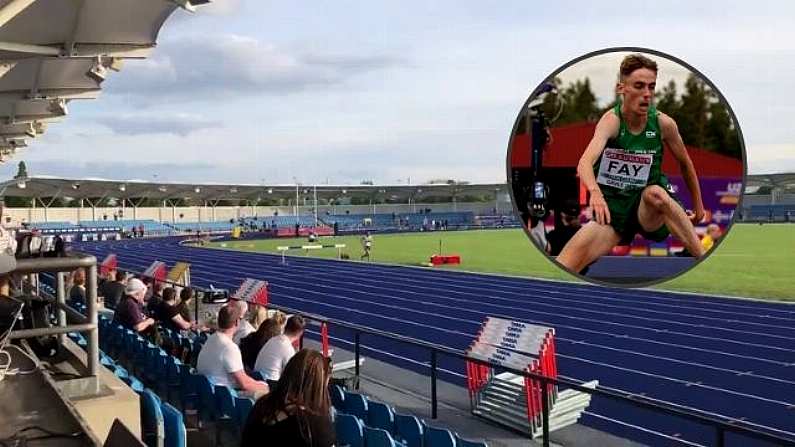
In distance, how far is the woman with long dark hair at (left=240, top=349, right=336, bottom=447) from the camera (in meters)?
3.49

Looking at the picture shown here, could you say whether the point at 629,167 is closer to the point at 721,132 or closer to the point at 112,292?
the point at 721,132

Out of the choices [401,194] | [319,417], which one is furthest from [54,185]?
[319,417]

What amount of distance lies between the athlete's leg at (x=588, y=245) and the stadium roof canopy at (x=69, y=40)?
4.46 meters

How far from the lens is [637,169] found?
2605 millimetres

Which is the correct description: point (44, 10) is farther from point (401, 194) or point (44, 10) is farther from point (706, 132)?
point (401, 194)

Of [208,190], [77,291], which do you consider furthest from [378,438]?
[208,190]

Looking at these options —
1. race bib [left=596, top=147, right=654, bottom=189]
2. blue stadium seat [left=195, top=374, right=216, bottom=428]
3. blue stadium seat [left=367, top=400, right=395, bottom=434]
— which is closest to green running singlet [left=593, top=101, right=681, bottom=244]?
race bib [left=596, top=147, right=654, bottom=189]

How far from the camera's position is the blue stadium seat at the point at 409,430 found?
16.1 ft

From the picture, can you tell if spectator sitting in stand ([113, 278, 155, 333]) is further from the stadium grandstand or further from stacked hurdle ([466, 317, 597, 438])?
stacked hurdle ([466, 317, 597, 438])

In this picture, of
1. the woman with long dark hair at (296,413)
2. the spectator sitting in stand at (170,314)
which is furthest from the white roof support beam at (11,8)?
the spectator sitting in stand at (170,314)

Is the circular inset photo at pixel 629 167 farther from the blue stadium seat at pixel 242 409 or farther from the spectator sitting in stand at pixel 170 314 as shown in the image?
the spectator sitting in stand at pixel 170 314

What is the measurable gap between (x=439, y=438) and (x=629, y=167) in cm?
254

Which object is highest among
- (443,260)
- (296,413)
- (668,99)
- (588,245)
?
(668,99)

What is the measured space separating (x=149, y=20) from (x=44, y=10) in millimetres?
1017
